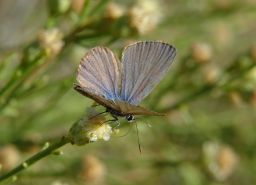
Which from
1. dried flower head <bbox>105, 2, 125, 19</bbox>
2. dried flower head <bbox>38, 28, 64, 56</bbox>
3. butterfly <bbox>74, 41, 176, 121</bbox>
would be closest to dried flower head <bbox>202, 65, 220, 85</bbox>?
dried flower head <bbox>105, 2, 125, 19</bbox>

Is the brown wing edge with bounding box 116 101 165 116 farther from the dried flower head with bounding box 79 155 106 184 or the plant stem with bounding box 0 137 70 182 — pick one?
the dried flower head with bounding box 79 155 106 184

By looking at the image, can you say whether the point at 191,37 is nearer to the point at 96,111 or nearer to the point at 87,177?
the point at 87,177

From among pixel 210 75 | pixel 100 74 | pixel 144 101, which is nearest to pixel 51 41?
pixel 144 101

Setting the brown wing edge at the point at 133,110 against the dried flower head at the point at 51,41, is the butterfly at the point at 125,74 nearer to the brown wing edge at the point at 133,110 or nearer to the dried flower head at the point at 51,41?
the brown wing edge at the point at 133,110

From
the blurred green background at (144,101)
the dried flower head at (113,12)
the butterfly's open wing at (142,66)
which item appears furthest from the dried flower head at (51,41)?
the butterfly's open wing at (142,66)

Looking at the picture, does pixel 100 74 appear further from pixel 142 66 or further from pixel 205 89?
pixel 205 89

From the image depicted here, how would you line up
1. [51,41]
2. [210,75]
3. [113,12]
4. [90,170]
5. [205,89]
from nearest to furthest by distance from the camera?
1. [51,41]
2. [113,12]
3. [90,170]
4. [205,89]
5. [210,75]

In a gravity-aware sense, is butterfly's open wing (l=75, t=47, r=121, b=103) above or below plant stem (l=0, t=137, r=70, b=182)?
above
